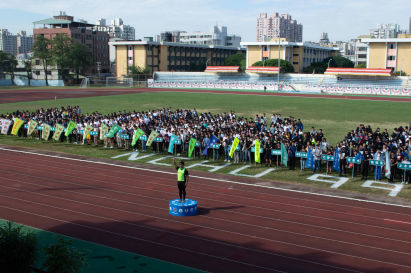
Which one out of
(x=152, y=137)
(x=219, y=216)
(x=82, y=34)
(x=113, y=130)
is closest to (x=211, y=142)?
A: (x=152, y=137)

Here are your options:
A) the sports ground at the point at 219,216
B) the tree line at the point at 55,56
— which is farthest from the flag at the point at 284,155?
the tree line at the point at 55,56

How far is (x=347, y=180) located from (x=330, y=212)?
4.63 m

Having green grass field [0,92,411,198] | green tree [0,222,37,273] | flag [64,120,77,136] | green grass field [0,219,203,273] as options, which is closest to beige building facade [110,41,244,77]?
green grass field [0,92,411,198]

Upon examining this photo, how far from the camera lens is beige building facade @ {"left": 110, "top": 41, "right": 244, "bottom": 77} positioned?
4469 inches

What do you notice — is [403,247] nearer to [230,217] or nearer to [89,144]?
[230,217]

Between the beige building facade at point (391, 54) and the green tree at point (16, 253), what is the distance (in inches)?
3710

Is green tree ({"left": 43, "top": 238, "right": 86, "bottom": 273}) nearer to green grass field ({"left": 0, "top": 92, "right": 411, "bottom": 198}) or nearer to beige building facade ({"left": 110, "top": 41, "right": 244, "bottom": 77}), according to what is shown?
green grass field ({"left": 0, "top": 92, "right": 411, "bottom": 198})

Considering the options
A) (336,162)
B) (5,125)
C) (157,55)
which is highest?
(157,55)

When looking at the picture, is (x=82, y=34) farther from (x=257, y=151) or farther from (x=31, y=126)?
(x=257, y=151)

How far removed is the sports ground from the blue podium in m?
0.21

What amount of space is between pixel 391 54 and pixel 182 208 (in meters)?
89.8

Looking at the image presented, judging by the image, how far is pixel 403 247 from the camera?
34.7ft

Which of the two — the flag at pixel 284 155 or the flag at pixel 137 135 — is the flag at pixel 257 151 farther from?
the flag at pixel 137 135

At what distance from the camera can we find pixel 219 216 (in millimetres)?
12914
